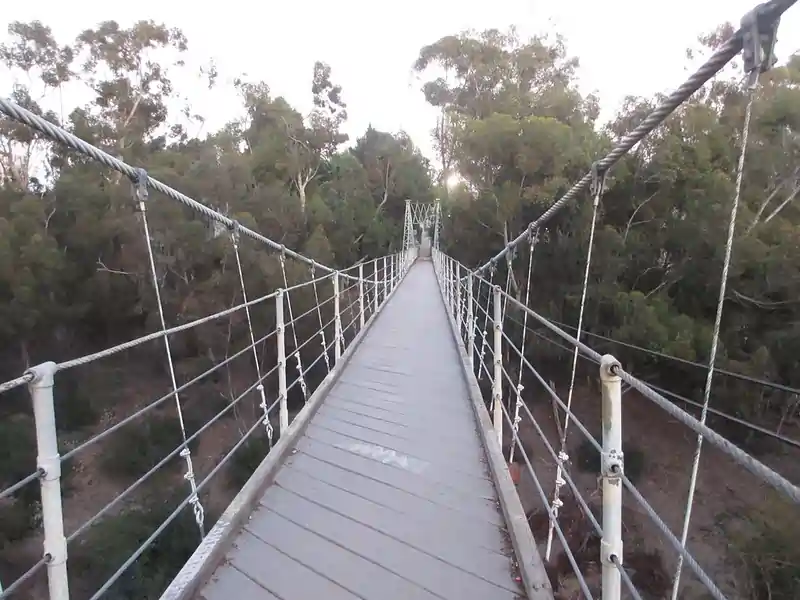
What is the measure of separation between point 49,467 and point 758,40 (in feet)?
5.55

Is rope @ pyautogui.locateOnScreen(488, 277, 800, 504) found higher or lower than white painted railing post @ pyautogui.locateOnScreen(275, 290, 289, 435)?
higher

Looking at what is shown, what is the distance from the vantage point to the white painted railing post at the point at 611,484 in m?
0.89

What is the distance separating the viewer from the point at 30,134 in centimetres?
1244

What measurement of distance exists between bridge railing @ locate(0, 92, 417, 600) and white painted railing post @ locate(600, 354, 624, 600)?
81 centimetres

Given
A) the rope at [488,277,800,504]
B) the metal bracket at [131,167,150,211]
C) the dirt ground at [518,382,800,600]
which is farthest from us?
the dirt ground at [518,382,800,600]

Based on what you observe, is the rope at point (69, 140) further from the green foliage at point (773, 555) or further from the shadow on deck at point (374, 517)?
the green foliage at point (773, 555)

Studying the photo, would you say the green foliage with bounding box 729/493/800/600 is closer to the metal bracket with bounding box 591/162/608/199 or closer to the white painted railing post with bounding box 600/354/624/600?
the metal bracket with bounding box 591/162/608/199

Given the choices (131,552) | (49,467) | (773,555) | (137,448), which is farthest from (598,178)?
(137,448)

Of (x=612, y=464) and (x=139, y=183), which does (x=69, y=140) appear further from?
(x=612, y=464)

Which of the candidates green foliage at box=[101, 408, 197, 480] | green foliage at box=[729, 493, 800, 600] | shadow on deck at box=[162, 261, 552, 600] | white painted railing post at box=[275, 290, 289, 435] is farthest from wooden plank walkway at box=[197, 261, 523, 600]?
green foliage at box=[101, 408, 197, 480]

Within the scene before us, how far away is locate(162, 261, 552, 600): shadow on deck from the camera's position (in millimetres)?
1253

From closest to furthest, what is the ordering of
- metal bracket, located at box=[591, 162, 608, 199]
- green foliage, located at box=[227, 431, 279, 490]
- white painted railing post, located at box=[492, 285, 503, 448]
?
white painted railing post, located at box=[492, 285, 503, 448] < metal bracket, located at box=[591, 162, 608, 199] < green foliage, located at box=[227, 431, 279, 490]

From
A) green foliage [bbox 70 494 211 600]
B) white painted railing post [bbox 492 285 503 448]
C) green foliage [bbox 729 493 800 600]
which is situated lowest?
green foliage [bbox 70 494 211 600]

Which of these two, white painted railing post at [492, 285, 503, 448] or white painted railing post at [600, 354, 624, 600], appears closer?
white painted railing post at [600, 354, 624, 600]
